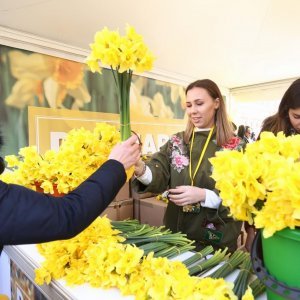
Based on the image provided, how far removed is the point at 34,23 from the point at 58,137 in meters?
0.97

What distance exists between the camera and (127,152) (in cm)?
77

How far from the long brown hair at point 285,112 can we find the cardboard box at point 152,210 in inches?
60.4

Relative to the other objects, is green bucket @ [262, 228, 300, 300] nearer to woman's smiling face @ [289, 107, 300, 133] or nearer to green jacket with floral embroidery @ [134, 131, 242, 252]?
green jacket with floral embroidery @ [134, 131, 242, 252]

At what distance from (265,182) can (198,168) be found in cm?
79

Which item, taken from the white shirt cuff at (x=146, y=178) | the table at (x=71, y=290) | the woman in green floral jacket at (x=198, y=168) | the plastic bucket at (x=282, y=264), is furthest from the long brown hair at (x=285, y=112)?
the plastic bucket at (x=282, y=264)

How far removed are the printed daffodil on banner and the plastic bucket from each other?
554 millimetres

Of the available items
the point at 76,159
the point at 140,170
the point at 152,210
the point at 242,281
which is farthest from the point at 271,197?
the point at 152,210

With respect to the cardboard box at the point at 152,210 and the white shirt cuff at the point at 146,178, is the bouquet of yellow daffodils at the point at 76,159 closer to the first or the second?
the white shirt cuff at the point at 146,178

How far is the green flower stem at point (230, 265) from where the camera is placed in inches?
31.3

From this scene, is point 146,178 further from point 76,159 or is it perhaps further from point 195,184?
point 76,159

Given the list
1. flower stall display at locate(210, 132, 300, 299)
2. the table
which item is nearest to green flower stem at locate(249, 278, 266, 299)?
the table

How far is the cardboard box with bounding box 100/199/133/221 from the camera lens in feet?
8.84

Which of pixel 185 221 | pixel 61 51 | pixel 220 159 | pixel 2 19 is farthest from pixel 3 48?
pixel 220 159

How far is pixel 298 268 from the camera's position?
→ 0.48 m
